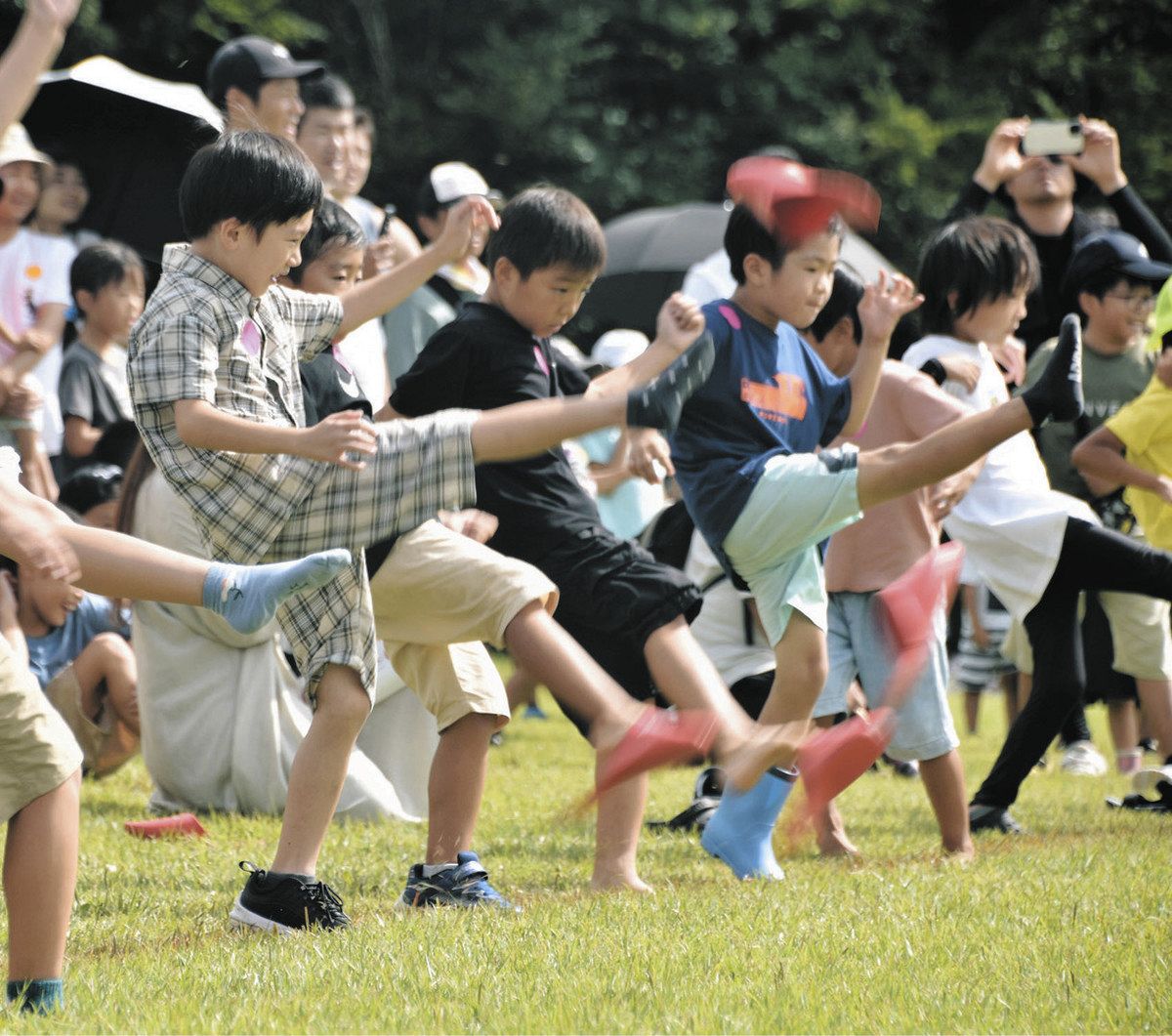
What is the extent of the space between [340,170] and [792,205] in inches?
140

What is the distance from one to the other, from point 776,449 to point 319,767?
158 centimetres

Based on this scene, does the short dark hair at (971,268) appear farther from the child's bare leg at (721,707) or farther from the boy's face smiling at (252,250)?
the boy's face smiling at (252,250)

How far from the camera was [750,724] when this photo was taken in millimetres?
4383

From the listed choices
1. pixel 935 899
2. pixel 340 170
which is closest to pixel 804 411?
pixel 935 899

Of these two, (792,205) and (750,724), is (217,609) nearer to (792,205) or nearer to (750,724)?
(750,724)

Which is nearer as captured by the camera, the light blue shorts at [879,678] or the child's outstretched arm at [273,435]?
the child's outstretched arm at [273,435]

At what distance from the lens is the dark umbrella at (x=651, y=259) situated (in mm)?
14047

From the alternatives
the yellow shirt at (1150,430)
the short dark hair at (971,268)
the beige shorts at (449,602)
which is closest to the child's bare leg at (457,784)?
the beige shorts at (449,602)

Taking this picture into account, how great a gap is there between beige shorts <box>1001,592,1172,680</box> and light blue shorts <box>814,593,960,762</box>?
130cm

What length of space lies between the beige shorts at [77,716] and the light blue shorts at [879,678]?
122 inches

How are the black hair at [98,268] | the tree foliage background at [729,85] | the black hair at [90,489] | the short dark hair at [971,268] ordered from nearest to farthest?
the short dark hair at [971,268]
the black hair at [90,489]
the black hair at [98,268]
the tree foliage background at [729,85]

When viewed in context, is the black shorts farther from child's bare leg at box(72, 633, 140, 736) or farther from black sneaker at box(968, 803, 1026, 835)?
child's bare leg at box(72, 633, 140, 736)

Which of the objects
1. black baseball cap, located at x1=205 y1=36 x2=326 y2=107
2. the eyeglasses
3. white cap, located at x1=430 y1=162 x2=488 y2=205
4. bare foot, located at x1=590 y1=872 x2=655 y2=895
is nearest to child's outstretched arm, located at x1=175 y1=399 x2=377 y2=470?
bare foot, located at x1=590 y1=872 x2=655 y2=895

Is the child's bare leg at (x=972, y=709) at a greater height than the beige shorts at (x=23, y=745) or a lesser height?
lesser
